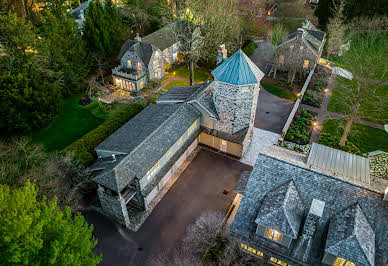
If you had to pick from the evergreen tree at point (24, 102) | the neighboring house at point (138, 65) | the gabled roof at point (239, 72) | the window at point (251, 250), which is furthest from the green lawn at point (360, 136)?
the evergreen tree at point (24, 102)

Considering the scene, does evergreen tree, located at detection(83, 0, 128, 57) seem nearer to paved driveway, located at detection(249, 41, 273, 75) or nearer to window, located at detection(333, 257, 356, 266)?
paved driveway, located at detection(249, 41, 273, 75)

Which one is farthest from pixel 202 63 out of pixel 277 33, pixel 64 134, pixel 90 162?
pixel 90 162

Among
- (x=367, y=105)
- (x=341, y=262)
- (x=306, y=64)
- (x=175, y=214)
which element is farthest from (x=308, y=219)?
(x=306, y=64)

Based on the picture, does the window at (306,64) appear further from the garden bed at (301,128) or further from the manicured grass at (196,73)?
the manicured grass at (196,73)

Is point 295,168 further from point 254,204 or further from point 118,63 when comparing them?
point 118,63

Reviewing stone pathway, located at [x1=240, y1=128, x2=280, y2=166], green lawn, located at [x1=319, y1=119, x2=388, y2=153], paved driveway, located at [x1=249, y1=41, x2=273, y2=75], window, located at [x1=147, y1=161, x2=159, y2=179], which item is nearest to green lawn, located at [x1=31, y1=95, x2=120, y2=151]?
window, located at [x1=147, y1=161, x2=159, y2=179]
